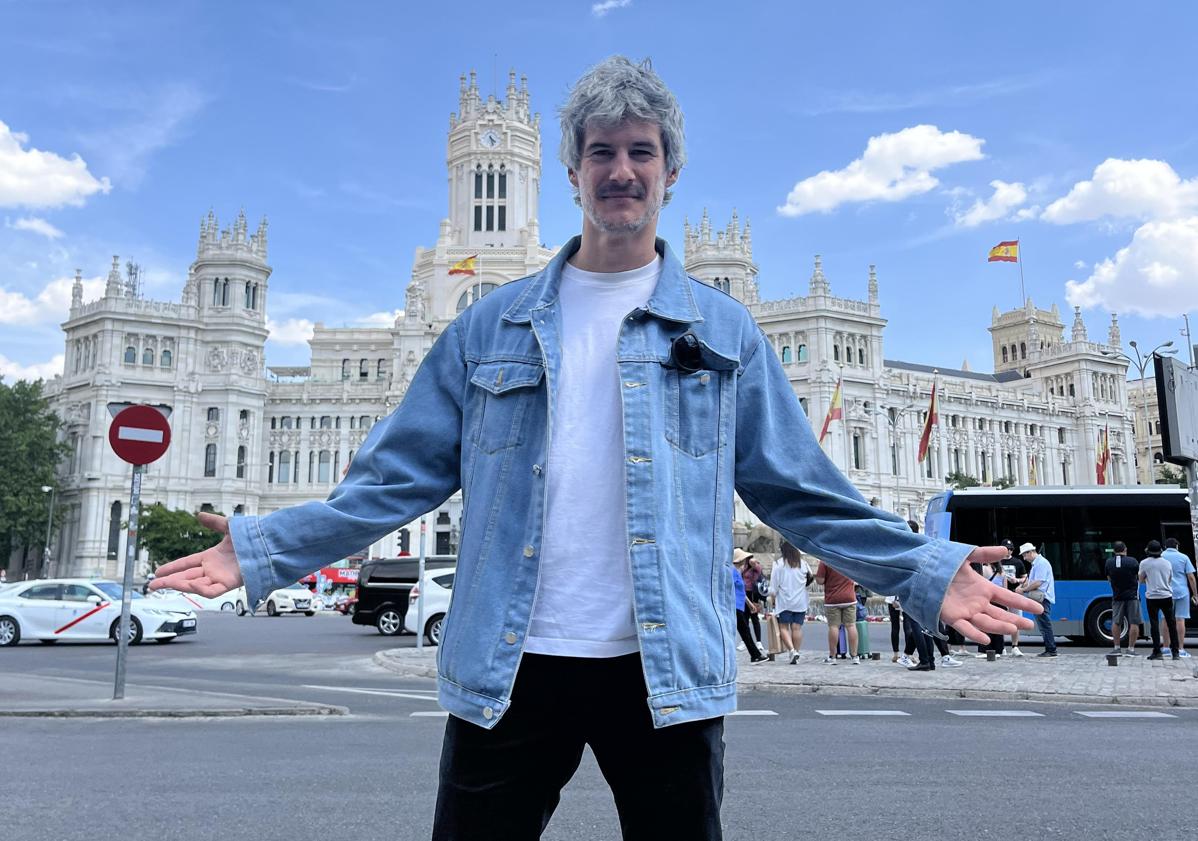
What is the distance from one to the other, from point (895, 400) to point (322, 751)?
86847 mm

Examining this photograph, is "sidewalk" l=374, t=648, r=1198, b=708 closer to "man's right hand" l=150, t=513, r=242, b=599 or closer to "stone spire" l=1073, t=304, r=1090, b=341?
"man's right hand" l=150, t=513, r=242, b=599

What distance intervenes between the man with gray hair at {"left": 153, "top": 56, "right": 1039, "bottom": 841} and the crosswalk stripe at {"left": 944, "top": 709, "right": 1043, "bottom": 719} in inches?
320

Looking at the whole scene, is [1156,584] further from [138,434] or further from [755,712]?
[138,434]

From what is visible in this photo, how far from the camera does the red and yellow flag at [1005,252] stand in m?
75.4

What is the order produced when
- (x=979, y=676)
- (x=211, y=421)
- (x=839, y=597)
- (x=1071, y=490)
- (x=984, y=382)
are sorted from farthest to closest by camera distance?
(x=984, y=382) < (x=211, y=421) < (x=1071, y=490) < (x=839, y=597) < (x=979, y=676)

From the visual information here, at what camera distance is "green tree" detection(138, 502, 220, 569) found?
65.6 metres

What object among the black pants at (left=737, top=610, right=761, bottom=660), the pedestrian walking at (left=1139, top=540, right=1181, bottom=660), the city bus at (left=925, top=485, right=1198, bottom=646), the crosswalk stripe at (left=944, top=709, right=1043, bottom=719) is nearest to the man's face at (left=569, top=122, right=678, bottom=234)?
the crosswalk stripe at (left=944, top=709, right=1043, bottom=719)

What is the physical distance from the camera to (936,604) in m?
2.48

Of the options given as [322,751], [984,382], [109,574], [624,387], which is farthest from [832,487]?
[984,382]

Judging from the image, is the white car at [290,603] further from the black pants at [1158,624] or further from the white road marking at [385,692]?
the black pants at [1158,624]

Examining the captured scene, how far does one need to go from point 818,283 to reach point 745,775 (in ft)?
278

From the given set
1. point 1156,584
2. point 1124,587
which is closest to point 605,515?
point 1156,584

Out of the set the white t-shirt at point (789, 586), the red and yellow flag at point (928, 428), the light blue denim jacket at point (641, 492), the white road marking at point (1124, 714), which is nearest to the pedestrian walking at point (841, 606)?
the white t-shirt at point (789, 586)

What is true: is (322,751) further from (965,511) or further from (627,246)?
(965,511)
